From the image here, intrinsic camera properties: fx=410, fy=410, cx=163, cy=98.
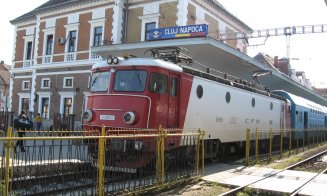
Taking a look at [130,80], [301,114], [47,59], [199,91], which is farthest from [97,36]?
[130,80]

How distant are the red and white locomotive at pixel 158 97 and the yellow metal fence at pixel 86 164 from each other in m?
0.40

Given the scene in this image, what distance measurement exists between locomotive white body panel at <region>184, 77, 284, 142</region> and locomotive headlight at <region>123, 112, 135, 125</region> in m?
2.11

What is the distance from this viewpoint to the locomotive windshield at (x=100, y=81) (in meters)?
11.8

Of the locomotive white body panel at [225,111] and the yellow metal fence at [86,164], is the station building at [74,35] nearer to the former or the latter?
the locomotive white body panel at [225,111]

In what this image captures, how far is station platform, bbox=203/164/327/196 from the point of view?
10094mm

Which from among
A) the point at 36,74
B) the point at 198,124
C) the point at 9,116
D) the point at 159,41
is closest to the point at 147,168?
the point at 198,124

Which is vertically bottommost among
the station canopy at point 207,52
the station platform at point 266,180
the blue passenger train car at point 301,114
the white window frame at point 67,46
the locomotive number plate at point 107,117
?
the station platform at point 266,180

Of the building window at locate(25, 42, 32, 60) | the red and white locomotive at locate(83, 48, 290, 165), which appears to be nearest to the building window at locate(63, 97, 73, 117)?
the building window at locate(25, 42, 32, 60)

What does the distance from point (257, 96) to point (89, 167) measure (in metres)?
11.2

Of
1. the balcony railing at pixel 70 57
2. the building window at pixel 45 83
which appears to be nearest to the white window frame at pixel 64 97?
the building window at pixel 45 83

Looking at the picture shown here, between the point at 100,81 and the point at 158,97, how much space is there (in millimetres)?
1889

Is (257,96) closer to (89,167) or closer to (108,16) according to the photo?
(89,167)

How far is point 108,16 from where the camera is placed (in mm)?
31984

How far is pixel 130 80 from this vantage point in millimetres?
11438
